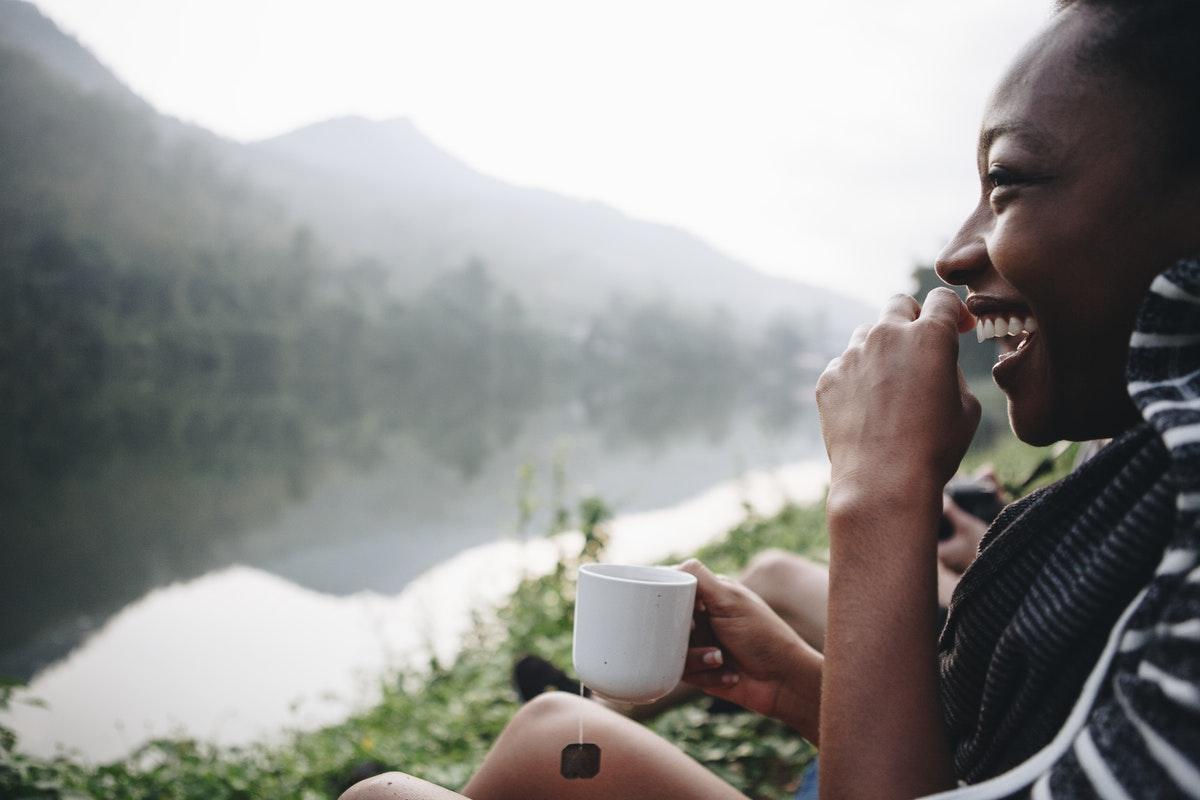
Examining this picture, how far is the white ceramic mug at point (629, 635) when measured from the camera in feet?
3.82

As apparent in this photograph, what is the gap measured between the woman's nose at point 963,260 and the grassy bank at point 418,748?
73.5 inches

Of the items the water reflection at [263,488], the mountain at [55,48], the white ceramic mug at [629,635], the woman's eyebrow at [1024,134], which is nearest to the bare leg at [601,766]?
the white ceramic mug at [629,635]

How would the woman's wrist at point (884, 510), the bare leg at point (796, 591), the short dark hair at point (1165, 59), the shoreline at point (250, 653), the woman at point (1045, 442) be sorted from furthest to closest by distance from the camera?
the shoreline at point (250, 653)
the bare leg at point (796, 591)
the woman's wrist at point (884, 510)
the short dark hair at point (1165, 59)
the woman at point (1045, 442)

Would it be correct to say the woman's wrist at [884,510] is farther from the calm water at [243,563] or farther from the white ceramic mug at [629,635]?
the calm water at [243,563]

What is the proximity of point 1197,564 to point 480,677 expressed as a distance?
3904 mm

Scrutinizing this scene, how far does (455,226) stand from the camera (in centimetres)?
11650

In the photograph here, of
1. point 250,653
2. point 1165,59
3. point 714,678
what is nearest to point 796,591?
point 714,678

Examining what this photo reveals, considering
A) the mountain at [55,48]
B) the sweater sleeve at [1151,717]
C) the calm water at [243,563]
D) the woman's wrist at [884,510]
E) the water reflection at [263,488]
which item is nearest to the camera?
the sweater sleeve at [1151,717]

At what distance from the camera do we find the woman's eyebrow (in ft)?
3.01

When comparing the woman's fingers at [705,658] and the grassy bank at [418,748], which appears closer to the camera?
the woman's fingers at [705,658]

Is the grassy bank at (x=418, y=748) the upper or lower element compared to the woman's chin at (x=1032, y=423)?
lower

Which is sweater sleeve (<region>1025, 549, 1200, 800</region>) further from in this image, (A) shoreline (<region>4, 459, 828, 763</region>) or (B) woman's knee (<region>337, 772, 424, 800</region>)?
(A) shoreline (<region>4, 459, 828, 763</region>)

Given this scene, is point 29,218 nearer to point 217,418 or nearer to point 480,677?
point 217,418

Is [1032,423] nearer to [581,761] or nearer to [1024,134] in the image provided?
[1024,134]
